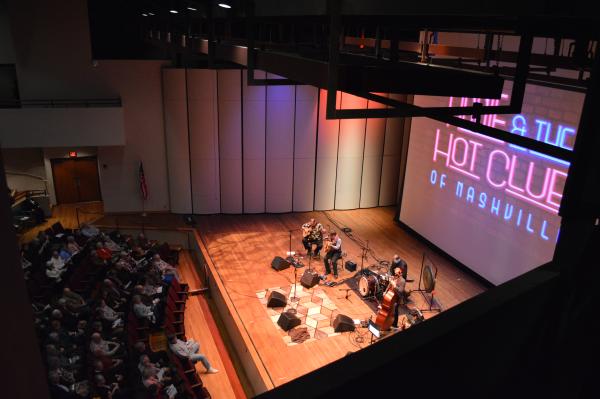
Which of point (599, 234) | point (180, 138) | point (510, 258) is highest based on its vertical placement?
point (599, 234)

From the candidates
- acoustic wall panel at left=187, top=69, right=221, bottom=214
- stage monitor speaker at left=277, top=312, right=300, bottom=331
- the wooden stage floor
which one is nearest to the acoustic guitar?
the wooden stage floor

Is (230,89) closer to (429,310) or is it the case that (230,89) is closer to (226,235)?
(226,235)

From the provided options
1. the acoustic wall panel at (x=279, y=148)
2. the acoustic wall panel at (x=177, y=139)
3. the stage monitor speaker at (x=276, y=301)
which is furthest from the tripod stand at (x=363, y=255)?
the acoustic wall panel at (x=177, y=139)

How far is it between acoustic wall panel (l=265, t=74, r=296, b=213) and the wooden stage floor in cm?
61

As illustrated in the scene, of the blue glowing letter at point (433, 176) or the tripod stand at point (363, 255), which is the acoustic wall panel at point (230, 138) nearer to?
the tripod stand at point (363, 255)

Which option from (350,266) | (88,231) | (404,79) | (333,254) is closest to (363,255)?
(350,266)

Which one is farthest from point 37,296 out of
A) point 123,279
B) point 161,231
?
point 161,231

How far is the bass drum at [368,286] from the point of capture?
10.1 m

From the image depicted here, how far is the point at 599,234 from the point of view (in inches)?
39.8

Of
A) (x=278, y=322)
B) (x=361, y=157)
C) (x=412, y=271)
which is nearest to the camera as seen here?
(x=278, y=322)

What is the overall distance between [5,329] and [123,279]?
984 cm

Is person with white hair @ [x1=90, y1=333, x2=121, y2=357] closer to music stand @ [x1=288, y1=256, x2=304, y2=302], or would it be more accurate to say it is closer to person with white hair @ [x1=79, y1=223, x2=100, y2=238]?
music stand @ [x1=288, y1=256, x2=304, y2=302]

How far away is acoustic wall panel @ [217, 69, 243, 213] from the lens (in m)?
13.9

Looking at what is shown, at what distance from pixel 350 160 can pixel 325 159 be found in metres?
0.82
